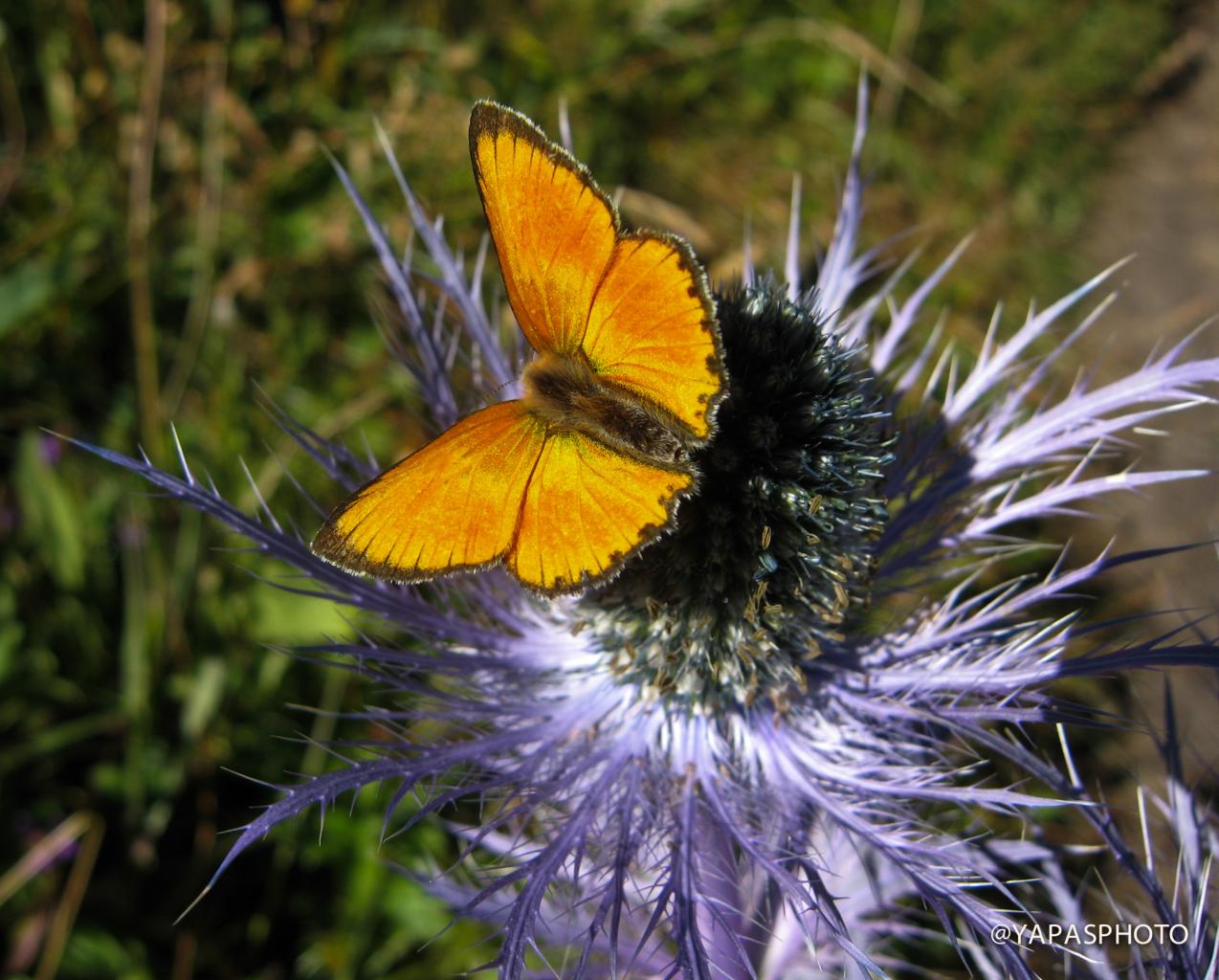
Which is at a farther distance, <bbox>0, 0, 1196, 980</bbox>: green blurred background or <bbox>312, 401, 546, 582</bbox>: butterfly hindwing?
<bbox>0, 0, 1196, 980</bbox>: green blurred background

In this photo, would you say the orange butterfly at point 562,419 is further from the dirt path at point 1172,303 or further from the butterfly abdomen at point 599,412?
the dirt path at point 1172,303

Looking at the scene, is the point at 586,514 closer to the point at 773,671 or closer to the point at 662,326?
the point at 662,326

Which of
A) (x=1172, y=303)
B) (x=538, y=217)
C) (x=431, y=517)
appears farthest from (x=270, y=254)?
(x=1172, y=303)

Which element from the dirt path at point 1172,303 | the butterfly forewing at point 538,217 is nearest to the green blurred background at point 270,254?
the dirt path at point 1172,303

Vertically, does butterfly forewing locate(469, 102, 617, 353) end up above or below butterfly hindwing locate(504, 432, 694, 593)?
above

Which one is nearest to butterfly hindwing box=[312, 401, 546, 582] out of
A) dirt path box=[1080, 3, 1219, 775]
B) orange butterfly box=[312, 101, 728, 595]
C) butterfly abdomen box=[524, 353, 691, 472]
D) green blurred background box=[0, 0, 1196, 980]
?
orange butterfly box=[312, 101, 728, 595]

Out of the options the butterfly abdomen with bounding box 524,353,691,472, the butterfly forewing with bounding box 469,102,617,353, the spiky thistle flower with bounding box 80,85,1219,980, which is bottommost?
the spiky thistle flower with bounding box 80,85,1219,980

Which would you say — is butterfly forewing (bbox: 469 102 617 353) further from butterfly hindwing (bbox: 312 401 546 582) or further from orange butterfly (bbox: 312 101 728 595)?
butterfly hindwing (bbox: 312 401 546 582)
